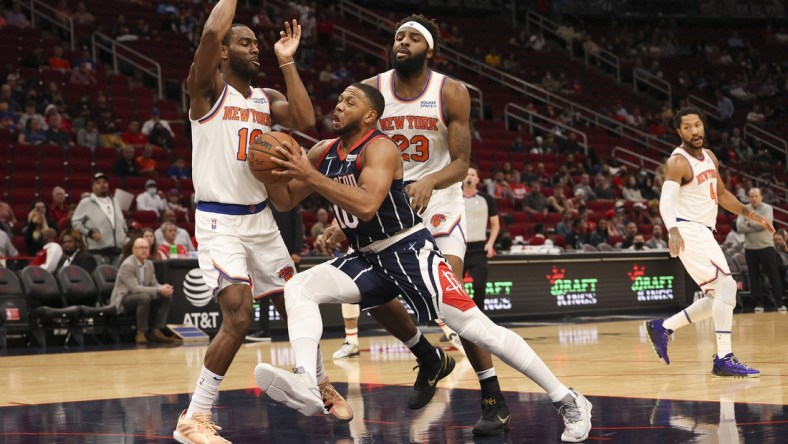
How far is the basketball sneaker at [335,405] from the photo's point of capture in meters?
5.65

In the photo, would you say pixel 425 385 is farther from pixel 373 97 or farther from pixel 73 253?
pixel 73 253

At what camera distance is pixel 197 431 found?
16.7ft

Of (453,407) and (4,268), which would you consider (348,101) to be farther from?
(4,268)

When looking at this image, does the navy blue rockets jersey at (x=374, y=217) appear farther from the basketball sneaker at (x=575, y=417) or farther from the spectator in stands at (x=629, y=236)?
the spectator in stands at (x=629, y=236)

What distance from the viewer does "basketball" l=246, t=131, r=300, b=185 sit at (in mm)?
5035

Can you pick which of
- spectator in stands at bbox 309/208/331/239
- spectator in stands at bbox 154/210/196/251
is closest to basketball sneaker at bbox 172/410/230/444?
spectator in stands at bbox 154/210/196/251

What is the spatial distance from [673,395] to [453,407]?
1.39 meters

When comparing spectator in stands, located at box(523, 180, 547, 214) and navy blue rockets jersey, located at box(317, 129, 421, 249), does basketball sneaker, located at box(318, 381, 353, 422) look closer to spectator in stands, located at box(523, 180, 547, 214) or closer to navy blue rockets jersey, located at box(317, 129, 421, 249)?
navy blue rockets jersey, located at box(317, 129, 421, 249)

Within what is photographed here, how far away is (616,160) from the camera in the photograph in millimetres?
24234

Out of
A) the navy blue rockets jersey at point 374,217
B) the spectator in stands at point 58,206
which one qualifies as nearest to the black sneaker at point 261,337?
the spectator in stands at point 58,206

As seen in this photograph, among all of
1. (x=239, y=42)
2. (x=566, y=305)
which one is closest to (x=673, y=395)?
(x=239, y=42)

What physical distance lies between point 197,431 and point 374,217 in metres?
1.31

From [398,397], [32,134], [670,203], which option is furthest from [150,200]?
[398,397]

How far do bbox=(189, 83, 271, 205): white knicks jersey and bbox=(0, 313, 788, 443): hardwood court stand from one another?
3.98 feet
